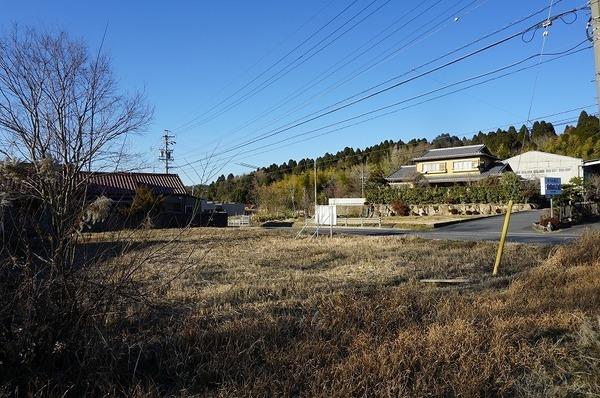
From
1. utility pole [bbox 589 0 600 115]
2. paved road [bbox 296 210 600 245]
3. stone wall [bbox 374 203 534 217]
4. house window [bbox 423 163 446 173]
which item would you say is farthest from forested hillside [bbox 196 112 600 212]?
utility pole [bbox 589 0 600 115]

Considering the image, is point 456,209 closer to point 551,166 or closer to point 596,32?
point 551,166

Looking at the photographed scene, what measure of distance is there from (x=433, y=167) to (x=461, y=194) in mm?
16020

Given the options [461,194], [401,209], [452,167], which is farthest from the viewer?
[452,167]

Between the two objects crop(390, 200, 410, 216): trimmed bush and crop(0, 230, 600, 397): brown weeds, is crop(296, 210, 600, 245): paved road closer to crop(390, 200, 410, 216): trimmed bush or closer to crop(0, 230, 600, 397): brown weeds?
crop(390, 200, 410, 216): trimmed bush

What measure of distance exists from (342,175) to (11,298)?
68.4 metres

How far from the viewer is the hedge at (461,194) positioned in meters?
39.5

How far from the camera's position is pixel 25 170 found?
6676 millimetres

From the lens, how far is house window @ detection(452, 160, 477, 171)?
178 ft

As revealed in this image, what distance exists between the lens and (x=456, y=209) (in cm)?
4112

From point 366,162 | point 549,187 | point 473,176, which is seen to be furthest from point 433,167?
point 549,187

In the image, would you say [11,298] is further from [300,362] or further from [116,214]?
[300,362]

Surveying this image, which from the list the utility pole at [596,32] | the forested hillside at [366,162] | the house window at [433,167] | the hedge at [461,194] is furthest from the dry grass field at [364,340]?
the house window at [433,167]

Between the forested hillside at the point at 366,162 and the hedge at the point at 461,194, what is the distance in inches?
286

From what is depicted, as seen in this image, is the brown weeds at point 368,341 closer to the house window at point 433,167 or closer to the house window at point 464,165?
the house window at point 464,165
